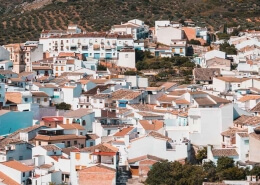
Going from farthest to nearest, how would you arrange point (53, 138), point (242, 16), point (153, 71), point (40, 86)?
point (242, 16)
point (153, 71)
point (40, 86)
point (53, 138)

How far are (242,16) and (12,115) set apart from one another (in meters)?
36.9

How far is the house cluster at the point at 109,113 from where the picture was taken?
27.0 m

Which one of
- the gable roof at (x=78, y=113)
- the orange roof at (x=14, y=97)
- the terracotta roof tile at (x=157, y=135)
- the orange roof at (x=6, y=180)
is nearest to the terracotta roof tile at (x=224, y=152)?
the terracotta roof tile at (x=157, y=135)

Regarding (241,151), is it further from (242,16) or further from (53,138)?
(242,16)

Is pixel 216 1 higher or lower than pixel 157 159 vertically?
higher

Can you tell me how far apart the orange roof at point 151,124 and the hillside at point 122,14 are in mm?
28438

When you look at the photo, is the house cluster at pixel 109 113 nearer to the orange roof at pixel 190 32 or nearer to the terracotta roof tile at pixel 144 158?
the terracotta roof tile at pixel 144 158

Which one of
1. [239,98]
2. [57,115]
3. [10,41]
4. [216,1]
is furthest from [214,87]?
[216,1]

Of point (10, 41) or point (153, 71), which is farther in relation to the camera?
point (10, 41)

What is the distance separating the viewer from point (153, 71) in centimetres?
4622

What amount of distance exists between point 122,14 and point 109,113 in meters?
32.6

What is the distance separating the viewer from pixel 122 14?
64.9 m

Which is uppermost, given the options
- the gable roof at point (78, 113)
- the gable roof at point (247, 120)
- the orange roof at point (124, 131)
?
the gable roof at point (247, 120)

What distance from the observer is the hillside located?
61.2m
